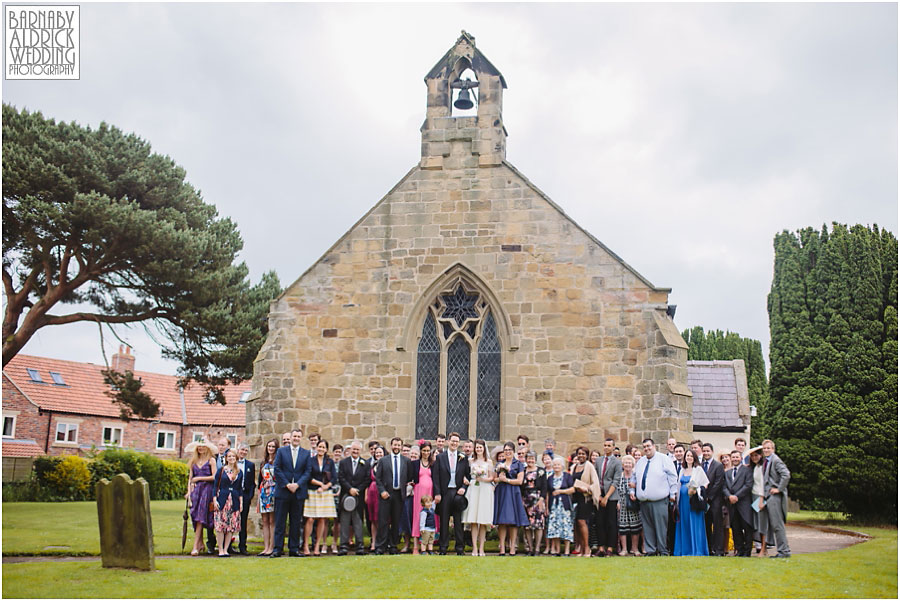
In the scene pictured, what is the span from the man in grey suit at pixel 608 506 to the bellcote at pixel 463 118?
6.68 meters

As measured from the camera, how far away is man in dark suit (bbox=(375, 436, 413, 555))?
13.0m

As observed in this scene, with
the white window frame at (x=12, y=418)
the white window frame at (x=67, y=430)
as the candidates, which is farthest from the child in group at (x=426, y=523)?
the white window frame at (x=67, y=430)

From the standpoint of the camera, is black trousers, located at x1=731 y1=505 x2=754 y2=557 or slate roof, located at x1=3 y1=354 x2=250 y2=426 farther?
slate roof, located at x1=3 y1=354 x2=250 y2=426

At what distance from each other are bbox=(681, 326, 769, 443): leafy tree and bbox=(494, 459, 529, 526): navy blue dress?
29.1 m

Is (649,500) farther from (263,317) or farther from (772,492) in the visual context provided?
(263,317)

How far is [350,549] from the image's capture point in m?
13.5

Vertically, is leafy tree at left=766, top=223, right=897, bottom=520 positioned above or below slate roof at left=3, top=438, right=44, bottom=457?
above

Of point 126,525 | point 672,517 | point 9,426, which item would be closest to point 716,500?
point 672,517

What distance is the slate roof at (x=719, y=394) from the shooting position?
24078 millimetres

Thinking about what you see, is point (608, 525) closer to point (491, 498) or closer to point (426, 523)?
point (491, 498)

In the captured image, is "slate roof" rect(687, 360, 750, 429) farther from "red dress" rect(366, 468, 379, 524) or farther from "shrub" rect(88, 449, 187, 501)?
"shrub" rect(88, 449, 187, 501)

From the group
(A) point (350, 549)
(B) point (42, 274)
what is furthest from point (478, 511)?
(B) point (42, 274)

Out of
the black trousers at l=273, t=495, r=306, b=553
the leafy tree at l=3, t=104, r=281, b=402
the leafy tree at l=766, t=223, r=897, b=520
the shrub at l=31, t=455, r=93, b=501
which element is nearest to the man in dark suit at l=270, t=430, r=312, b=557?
the black trousers at l=273, t=495, r=306, b=553

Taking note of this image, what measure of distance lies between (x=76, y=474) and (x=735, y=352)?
30012 millimetres
